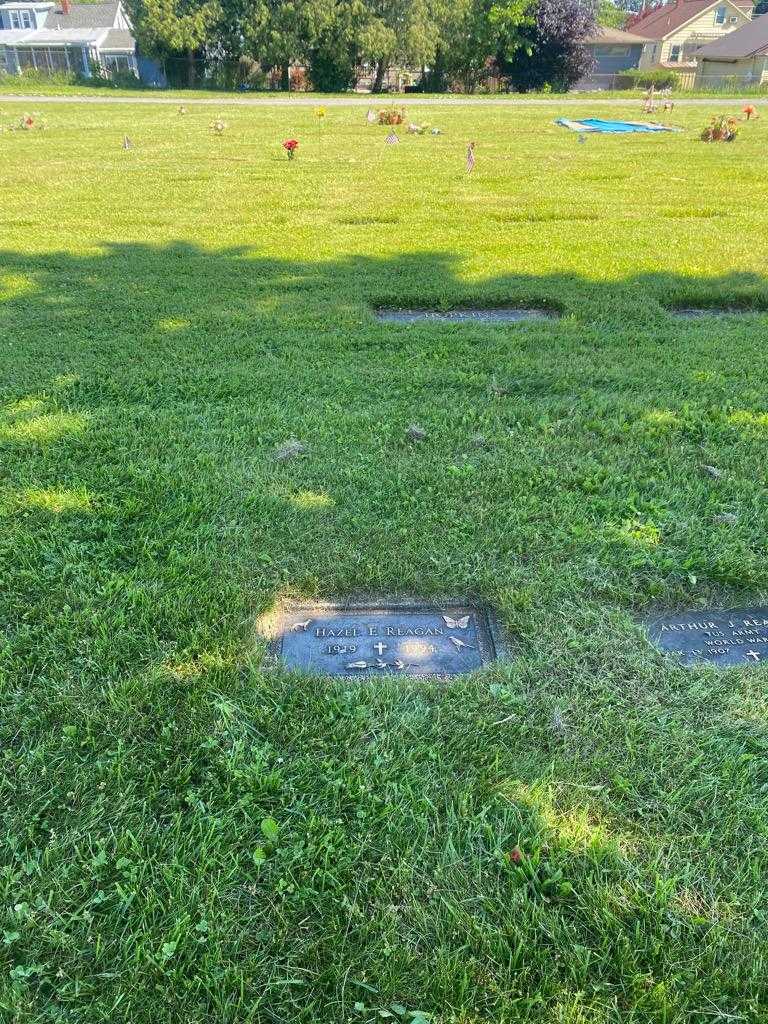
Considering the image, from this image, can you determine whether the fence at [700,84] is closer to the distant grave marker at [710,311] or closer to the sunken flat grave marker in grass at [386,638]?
the distant grave marker at [710,311]

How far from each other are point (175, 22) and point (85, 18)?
82.8ft

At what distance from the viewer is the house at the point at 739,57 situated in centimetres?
4297

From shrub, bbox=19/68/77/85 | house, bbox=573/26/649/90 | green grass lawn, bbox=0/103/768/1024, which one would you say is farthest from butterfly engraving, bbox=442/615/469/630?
house, bbox=573/26/649/90

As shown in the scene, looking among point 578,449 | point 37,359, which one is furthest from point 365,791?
point 37,359

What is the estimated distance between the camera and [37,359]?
448 centimetres

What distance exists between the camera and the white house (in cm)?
4806

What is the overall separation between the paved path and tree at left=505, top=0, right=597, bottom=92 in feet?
21.4

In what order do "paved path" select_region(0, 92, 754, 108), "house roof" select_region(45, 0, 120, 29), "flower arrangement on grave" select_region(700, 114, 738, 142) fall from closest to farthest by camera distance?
"flower arrangement on grave" select_region(700, 114, 738, 142)
"paved path" select_region(0, 92, 754, 108)
"house roof" select_region(45, 0, 120, 29)

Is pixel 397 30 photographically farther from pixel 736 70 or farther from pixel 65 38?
pixel 65 38

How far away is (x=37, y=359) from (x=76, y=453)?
1.42 meters

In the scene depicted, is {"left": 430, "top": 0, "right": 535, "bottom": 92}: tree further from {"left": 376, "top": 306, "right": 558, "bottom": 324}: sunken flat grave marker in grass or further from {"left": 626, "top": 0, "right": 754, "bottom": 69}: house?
{"left": 376, "top": 306, "right": 558, "bottom": 324}: sunken flat grave marker in grass

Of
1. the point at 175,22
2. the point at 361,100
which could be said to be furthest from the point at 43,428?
the point at 175,22

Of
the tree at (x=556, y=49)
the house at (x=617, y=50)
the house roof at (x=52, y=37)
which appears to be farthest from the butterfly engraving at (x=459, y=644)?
the house at (x=617, y=50)

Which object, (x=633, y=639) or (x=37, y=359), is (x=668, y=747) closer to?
(x=633, y=639)
